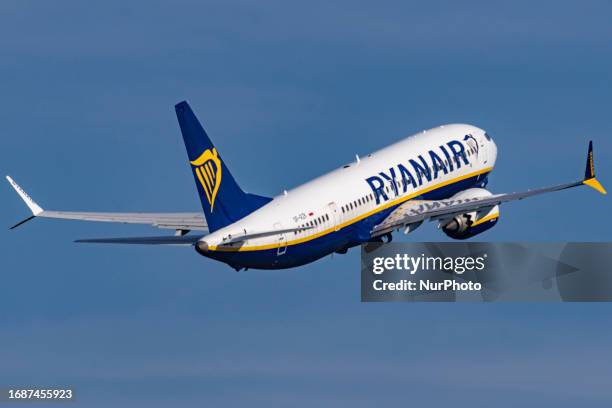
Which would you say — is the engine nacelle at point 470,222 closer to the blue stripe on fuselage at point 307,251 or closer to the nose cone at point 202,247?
the blue stripe on fuselage at point 307,251

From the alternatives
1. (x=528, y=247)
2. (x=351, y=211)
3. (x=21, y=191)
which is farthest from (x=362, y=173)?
(x=21, y=191)

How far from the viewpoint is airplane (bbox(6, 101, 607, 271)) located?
8806 cm

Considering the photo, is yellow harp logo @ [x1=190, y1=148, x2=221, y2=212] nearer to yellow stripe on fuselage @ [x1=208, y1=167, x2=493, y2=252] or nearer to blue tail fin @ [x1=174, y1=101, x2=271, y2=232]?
blue tail fin @ [x1=174, y1=101, x2=271, y2=232]

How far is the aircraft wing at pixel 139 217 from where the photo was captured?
96.8 meters

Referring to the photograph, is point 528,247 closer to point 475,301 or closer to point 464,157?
point 475,301

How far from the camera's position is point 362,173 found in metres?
100

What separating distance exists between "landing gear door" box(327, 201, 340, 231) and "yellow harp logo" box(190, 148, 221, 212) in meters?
9.26

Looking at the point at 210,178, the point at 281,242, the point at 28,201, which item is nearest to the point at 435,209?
the point at 281,242

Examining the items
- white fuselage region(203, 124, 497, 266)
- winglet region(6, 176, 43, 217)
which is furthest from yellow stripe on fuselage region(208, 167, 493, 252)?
winglet region(6, 176, 43, 217)

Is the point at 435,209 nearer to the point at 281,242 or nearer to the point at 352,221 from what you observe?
the point at 352,221

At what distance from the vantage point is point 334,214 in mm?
95625

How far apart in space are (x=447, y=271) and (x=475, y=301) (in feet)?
7.68

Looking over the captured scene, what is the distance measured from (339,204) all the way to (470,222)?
1122 cm

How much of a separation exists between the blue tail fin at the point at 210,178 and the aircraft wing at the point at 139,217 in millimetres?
8327
